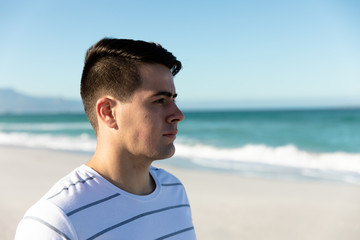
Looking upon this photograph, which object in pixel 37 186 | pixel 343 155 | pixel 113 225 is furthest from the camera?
pixel 343 155

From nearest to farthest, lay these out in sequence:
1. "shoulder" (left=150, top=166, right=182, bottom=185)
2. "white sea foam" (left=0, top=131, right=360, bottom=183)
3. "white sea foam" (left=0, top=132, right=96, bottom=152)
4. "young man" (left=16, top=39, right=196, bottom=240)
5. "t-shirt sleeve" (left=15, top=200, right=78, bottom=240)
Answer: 1. "t-shirt sleeve" (left=15, top=200, right=78, bottom=240)
2. "young man" (left=16, top=39, right=196, bottom=240)
3. "shoulder" (left=150, top=166, right=182, bottom=185)
4. "white sea foam" (left=0, top=131, right=360, bottom=183)
5. "white sea foam" (left=0, top=132, right=96, bottom=152)

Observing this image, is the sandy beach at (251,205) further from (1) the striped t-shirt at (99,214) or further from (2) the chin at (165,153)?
(2) the chin at (165,153)

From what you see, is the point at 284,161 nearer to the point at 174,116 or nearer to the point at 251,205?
the point at 251,205

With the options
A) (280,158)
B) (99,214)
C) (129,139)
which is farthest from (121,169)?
(280,158)

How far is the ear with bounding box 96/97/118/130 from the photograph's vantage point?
167 centimetres

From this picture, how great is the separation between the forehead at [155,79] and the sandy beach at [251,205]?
13.0ft

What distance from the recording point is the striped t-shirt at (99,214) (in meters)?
1.34

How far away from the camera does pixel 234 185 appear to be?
7.93m

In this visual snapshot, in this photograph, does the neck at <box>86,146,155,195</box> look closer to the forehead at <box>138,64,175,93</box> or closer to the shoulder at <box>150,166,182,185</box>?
the shoulder at <box>150,166,182,185</box>

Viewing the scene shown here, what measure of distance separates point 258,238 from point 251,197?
72.6 inches

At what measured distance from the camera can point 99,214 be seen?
1.46 metres

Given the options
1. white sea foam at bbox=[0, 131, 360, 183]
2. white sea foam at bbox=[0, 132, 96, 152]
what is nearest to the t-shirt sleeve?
white sea foam at bbox=[0, 131, 360, 183]

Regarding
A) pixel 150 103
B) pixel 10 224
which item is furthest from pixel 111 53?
pixel 10 224

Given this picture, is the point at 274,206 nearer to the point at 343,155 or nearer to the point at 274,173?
the point at 274,173
